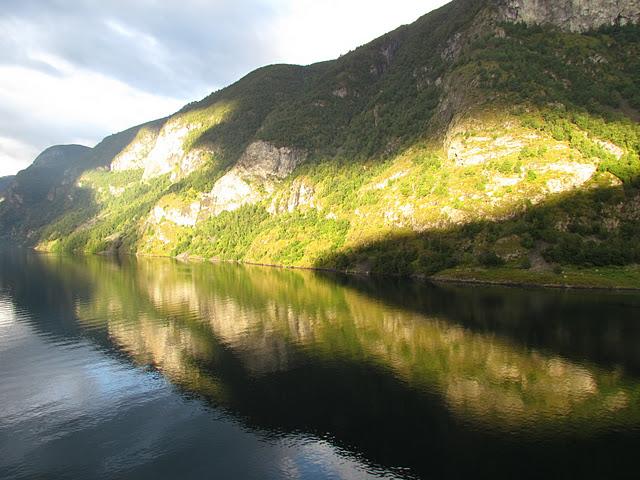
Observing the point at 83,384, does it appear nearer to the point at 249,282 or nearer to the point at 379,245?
the point at 249,282

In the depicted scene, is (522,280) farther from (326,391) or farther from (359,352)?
(326,391)

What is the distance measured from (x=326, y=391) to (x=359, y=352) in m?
15.5

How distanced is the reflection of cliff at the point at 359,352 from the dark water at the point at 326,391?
34 centimetres

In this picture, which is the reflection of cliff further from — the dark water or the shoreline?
the shoreline

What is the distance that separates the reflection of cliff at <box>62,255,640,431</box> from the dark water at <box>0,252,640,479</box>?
1.11 feet

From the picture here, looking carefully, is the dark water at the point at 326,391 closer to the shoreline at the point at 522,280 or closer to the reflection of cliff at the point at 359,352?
the reflection of cliff at the point at 359,352

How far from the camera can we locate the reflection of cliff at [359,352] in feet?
156

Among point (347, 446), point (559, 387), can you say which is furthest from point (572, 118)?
point (347, 446)

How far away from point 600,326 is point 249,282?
100m

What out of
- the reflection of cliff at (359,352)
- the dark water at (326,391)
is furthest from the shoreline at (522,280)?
the reflection of cliff at (359,352)

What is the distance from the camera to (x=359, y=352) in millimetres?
67000

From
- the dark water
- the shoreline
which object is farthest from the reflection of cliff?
the shoreline

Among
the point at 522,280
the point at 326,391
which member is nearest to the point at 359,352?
the point at 326,391

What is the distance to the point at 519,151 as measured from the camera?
158m
